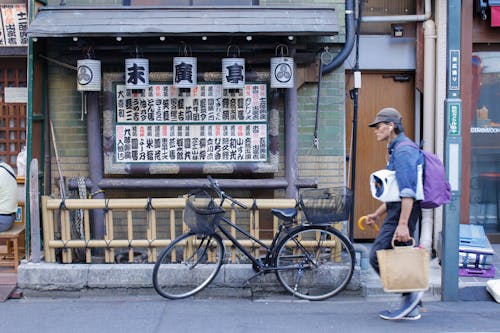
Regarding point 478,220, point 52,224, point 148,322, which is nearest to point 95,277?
point 52,224

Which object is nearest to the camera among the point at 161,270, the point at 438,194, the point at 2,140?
the point at 438,194

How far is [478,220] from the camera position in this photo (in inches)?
355

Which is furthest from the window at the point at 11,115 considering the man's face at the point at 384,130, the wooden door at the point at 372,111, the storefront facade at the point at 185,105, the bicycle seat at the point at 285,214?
the man's face at the point at 384,130

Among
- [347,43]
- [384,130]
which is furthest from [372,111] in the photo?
[384,130]

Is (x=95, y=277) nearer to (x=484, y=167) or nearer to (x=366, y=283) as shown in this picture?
(x=366, y=283)

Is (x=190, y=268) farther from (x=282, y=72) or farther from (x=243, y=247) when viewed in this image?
(x=282, y=72)

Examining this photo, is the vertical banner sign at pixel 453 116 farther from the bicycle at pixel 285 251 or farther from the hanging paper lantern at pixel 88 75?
the hanging paper lantern at pixel 88 75

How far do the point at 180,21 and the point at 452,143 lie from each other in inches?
133

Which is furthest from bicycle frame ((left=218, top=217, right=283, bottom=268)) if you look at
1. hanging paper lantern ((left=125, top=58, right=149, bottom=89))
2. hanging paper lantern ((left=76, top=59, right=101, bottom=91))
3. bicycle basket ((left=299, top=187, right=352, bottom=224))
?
hanging paper lantern ((left=76, top=59, right=101, bottom=91))

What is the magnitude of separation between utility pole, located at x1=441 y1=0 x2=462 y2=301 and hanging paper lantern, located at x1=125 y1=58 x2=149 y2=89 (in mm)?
3450

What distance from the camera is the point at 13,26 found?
797cm

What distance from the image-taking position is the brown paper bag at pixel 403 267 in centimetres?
566

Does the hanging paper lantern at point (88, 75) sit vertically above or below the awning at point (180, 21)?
below

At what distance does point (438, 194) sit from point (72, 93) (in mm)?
4723
